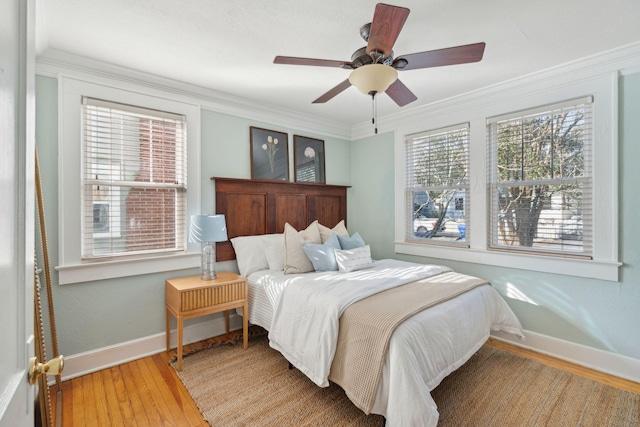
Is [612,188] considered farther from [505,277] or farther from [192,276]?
[192,276]

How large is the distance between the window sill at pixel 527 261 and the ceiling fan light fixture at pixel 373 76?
214 cm

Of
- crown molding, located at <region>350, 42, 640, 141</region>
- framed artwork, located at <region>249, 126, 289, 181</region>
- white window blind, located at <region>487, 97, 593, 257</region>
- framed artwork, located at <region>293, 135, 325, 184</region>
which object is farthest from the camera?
framed artwork, located at <region>293, 135, 325, 184</region>

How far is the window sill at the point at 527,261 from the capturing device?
243 cm

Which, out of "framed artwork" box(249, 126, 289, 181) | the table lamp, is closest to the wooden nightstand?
the table lamp

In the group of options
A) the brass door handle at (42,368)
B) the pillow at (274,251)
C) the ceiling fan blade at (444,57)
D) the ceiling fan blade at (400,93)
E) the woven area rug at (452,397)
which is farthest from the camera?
the pillow at (274,251)

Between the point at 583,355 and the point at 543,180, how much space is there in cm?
154

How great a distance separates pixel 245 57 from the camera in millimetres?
2406

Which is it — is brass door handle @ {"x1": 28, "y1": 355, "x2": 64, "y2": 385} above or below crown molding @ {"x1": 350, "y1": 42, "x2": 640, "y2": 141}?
below

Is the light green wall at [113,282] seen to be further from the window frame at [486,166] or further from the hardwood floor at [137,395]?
the window frame at [486,166]

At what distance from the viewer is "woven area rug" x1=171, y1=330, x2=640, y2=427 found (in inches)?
74.7

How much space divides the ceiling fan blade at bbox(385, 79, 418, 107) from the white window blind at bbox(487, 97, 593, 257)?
123cm

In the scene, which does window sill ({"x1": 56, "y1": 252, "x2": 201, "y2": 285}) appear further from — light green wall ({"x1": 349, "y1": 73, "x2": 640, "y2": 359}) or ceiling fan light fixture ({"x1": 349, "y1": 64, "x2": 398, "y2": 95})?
light green wall ({"x1": 349, "y1": 73, "x2": 640, "y2": 359})

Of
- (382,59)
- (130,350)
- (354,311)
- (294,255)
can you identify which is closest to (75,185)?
(130,350)

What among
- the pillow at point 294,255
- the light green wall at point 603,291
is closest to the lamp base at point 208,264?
the pillow at point 294,255
